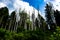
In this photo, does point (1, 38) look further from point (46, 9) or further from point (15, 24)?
point (46, 9)

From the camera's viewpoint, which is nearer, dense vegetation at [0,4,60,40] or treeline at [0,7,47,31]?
dense vegetation at [0,4,60,40]

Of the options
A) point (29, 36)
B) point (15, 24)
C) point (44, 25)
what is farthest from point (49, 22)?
point (29, 36)

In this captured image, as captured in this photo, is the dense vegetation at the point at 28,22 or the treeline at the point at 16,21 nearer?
the dense vegetation at the point at 28,22

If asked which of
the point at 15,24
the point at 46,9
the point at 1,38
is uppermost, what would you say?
the point at 46,9

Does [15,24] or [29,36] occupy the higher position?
[15,24]

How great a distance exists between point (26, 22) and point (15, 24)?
1.89 meters

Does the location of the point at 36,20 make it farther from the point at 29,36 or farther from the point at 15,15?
the point at 29,36

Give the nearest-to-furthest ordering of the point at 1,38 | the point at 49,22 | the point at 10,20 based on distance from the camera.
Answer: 1. the point at 1,38
2. the point at 10,20
3. the point at 49,22

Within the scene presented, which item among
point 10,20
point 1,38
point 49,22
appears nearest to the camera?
point 1,38

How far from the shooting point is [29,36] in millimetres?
25828

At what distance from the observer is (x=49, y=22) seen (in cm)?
3388

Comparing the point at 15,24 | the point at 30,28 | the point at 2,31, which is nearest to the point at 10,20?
the point at 15,24

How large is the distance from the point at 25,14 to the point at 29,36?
7.99 metres

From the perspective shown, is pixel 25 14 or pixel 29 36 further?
pixel 25 14
